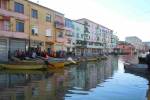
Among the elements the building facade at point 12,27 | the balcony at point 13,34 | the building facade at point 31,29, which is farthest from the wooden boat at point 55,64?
the balcony at point 13,34

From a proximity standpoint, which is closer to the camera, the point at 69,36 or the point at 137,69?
the point at 137,69

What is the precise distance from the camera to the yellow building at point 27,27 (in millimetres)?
40812

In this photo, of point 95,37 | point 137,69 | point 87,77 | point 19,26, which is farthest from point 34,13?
point 95,37

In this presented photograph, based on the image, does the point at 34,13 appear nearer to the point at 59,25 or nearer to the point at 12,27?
the point at 12,27

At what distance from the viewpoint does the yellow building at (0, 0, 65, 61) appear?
4081 centimetres

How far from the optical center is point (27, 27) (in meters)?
46.6

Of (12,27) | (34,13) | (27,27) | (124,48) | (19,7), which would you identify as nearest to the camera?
(12,27)

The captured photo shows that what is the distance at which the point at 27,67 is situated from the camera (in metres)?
33.5

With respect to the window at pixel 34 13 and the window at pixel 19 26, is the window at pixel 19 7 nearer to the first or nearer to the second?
the window at pixel 19 26

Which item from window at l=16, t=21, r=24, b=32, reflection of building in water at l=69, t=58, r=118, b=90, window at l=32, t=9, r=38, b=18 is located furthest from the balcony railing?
reflection of building in water at l=69, t=58, r=118, b=90

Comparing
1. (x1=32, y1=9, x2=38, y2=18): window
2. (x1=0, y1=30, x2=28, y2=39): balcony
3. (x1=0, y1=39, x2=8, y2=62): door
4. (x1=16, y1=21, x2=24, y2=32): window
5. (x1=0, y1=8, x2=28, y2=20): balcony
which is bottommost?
(x1=0, y1=39, x2=8, y2=62): door

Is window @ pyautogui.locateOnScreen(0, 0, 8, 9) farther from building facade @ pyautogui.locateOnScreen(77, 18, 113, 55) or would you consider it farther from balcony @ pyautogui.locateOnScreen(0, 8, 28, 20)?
building facade @ pyautogui.locateOnScreen(77, 18, 113, 55)

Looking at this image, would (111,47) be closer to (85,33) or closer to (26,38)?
(85,33)

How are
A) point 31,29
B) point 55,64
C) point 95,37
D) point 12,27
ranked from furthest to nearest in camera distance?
point 95,37 → point 31,29 → point 12,27 → point 55,64
